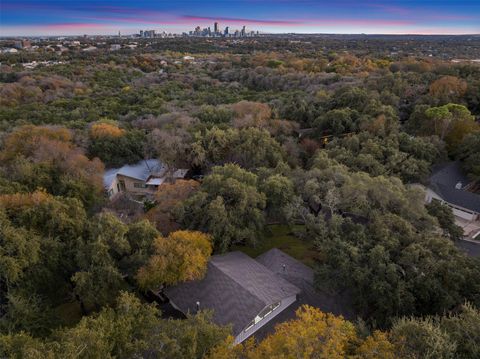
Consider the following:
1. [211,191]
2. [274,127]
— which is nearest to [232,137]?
[274,127]

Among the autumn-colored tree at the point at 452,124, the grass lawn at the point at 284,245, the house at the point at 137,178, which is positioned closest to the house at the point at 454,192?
the autumn-colored tree at the point at 452,124

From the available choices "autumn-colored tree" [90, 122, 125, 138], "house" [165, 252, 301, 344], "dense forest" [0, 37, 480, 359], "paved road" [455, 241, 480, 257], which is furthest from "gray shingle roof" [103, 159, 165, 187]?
"paved road" [455, 241, 480, 257]

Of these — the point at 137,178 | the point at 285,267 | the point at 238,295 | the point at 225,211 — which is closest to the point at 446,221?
the point at 285,267

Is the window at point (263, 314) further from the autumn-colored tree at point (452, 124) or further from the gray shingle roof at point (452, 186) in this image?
the autumn-colored tree at point (452, 124)

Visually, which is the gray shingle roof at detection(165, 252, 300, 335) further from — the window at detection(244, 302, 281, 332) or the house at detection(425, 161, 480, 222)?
the house at detection(425, 161, 480, 222)

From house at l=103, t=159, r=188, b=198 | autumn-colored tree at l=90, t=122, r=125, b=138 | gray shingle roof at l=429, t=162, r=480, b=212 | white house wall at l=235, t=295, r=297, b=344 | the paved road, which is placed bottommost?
white house wall at l=235, t=295, r=297, b=344

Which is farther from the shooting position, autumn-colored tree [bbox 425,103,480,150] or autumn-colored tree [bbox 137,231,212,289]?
autumn-colored tree [bbox 425,103,480,150]

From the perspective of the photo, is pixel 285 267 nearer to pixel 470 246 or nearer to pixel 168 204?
pixel 168 204

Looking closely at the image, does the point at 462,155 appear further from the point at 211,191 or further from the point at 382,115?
the point at 211,191
